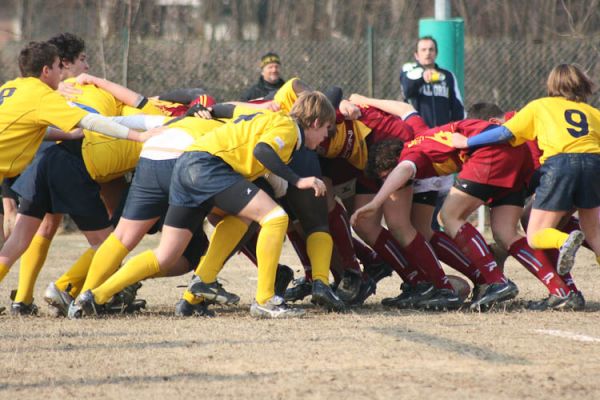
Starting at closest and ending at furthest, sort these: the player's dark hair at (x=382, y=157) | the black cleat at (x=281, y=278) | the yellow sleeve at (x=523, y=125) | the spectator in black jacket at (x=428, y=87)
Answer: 1. the yellow sleeve at (x=523, y=125)
2. the player's dark hair at (x=382, y=157)
3. the black cleat at (x=281, y=278)
4. the spectator in black jacket at (x=428, y=87)

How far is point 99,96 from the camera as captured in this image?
764 centimetres

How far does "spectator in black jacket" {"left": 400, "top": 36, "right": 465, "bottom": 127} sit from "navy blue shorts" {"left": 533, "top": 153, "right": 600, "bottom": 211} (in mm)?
3282

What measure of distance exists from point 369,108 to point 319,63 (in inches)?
218

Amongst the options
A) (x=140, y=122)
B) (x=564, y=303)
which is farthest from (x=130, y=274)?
(x=564, y=303)

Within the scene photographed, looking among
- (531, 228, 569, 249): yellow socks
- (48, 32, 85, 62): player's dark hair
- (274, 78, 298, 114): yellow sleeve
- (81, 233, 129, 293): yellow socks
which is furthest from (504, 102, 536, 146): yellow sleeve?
(48, 32, 85, 62): player's dark hair

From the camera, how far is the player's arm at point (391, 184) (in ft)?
22.6

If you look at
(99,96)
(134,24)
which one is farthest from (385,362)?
(134,24)

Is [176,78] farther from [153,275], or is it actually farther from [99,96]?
[153,275]

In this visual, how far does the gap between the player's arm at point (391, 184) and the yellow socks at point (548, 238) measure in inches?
34.3

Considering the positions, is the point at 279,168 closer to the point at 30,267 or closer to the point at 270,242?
the point at 270,242

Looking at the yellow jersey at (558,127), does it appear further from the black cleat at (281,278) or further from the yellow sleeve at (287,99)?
the black cleat at (281,278)

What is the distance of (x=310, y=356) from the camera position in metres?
5.25

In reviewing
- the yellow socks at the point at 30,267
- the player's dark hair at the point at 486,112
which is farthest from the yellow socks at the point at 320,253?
the yellow socks at the point at 30,267

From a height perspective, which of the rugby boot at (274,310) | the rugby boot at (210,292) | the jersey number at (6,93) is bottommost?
the rugby boot at (274,310)
